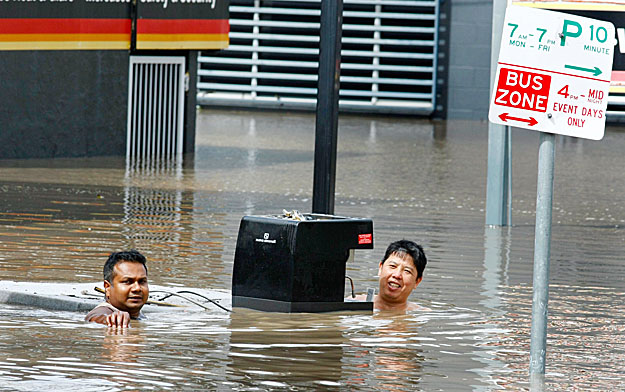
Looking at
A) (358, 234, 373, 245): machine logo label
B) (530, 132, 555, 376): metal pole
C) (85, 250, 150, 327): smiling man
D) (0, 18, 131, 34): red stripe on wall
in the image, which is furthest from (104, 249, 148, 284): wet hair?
(0, 18, 131, 34): red stripe on wall

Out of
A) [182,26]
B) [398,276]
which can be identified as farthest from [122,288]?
[182,26]

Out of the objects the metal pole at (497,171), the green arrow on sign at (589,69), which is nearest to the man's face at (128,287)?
the green arrow on sign at (589,69)

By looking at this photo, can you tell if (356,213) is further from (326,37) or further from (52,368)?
(52,368)

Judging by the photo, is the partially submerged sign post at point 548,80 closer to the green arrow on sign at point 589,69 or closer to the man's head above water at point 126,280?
the green arrow on sign at point 589,69

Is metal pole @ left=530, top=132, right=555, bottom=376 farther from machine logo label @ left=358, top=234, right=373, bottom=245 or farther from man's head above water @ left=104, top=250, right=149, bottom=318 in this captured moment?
man's head above water @ left=104, top=250, right=149, bottom=318

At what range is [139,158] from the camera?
21016mm

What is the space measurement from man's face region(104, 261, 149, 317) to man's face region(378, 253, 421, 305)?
5.45ft

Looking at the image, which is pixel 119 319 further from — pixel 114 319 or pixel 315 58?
pixel 315 58

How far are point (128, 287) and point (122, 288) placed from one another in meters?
0.04

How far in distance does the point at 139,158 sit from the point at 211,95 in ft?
52.0

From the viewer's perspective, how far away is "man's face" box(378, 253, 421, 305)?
8.78 meters

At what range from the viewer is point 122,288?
7918 mm

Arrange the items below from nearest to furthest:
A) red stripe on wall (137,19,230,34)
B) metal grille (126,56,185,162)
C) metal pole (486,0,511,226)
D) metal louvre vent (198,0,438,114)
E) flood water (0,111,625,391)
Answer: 1. flood water (0,111,625,391)
2. metal pole (486,0,511,226)
3. red stripe on wall (137,19,230,34)
4. metal grille (126,56,185,162)
5. metal louvre vent (198,0,438,114)

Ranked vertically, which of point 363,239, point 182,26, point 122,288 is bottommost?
point 122,288
